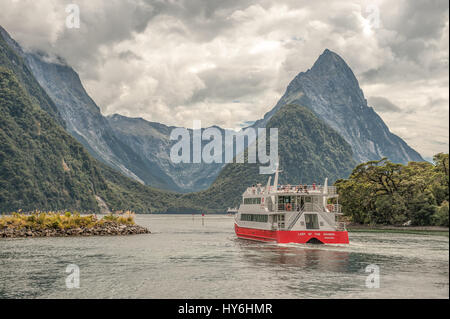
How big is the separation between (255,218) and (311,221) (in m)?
18.7

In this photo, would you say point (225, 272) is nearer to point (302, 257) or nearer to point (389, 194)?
point (302, 257)

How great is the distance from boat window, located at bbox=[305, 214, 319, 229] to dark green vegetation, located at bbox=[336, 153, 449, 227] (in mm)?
49897

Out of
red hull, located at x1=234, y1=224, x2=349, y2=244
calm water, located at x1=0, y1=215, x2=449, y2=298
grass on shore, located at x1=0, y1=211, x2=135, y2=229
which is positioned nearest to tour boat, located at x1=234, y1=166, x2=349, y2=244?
red hull, located at x1=234, y1=224, x2=349, y2=244

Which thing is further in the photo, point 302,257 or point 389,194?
point 389,194

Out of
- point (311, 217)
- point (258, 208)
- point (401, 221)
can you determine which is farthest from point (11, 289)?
point (401, 221)

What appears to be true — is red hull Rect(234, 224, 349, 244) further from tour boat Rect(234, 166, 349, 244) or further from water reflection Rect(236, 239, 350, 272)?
water reflection Rect(236, 239, 350, 272)

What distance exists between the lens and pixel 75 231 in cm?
11362

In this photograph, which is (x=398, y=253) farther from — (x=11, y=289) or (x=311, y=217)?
(x=11, y=289)

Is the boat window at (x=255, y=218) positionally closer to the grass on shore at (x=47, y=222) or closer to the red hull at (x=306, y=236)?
the red hull at (x=306, y=236)

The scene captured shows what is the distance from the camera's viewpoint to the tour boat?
240ft

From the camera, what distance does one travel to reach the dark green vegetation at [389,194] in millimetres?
121688

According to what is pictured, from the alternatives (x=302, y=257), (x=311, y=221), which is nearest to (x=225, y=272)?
(x=302, y=257)

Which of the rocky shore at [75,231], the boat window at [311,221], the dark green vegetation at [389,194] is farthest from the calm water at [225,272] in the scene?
the dark green vegetation at [389,194]

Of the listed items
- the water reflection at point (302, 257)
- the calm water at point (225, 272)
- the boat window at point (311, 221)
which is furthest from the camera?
the boat window at point (311, 221)
